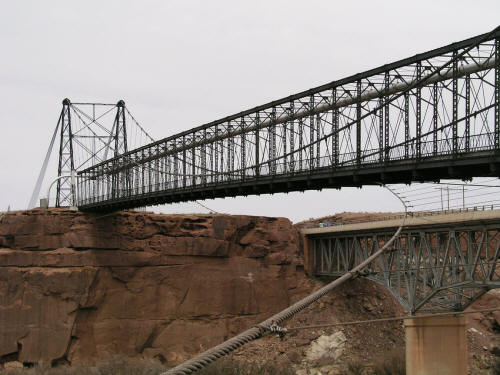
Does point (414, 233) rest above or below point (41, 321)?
above

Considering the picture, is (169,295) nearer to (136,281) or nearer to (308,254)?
(136,281)

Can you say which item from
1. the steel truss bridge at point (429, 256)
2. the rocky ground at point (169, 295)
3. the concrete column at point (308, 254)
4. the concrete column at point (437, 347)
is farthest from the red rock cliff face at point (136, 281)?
the concrete column at point (437, 347)

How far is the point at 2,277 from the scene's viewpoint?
174 ft

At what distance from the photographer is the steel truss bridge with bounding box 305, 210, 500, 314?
1533 inches

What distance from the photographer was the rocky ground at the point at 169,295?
52656 millimetres

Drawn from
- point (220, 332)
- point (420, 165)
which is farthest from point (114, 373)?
point (420, 165)

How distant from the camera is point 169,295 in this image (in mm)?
57219

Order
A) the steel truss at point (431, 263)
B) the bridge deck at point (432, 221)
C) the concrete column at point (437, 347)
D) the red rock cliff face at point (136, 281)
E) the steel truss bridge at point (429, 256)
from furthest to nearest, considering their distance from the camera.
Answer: the red rock cliff face at point (136, 281)
the concrete column at point (437, 347)
the steel truss at point (431, 263)
the steel truss bridge at point (429, 256)
the bridge deck at point (432, 221)

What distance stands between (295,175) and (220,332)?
806 inches

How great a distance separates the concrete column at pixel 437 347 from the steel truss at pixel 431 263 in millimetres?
927

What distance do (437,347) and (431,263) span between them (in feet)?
17.2

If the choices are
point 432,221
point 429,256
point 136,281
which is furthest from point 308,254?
point 432,221

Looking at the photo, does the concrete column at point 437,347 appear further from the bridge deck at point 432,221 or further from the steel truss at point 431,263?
the bridge deck at point 432,221

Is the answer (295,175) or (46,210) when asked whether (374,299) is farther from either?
(46,210)
